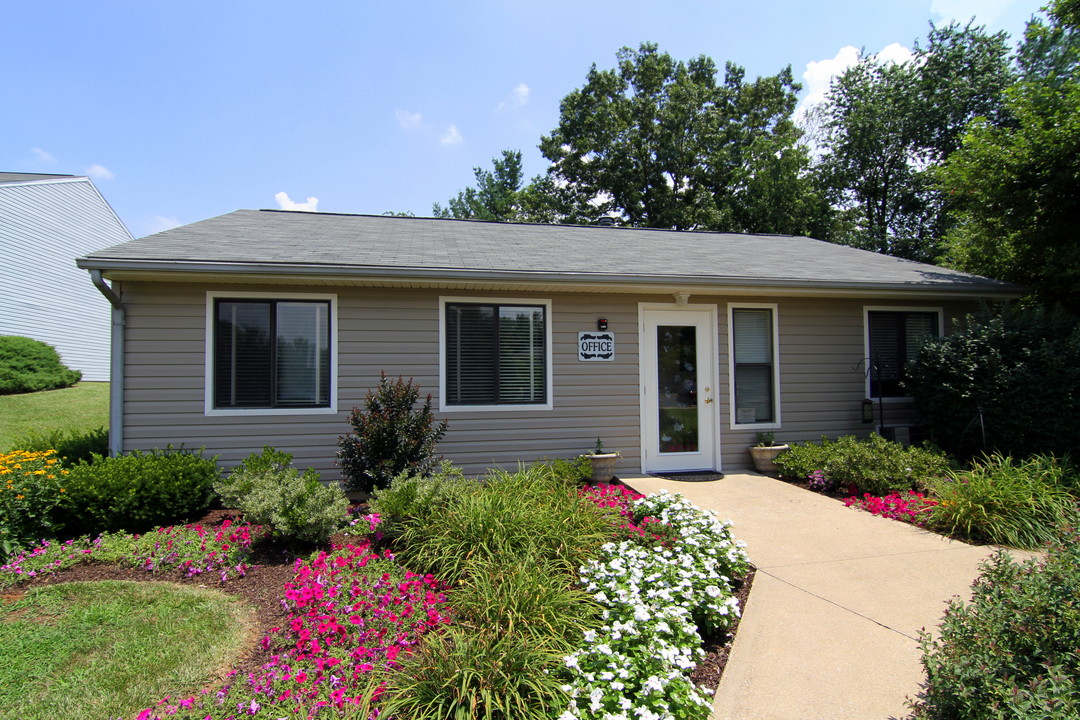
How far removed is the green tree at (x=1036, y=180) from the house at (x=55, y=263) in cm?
2189

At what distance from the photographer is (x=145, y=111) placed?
9.00m

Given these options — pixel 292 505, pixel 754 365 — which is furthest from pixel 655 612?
pixel 754 365

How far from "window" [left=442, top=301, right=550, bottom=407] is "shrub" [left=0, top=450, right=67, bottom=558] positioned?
12.3 feet

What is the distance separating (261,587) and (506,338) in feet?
12.9

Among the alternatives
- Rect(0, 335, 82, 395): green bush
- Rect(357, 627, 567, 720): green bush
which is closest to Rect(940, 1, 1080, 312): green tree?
Rect(357, 627, 567, 720): green bush

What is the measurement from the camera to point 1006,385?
253 inches

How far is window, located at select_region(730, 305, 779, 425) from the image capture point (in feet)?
24.6

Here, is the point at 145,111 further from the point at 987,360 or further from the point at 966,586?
the point at 987,360

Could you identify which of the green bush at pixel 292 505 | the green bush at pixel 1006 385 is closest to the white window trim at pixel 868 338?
the green bush at pixel 1006 385

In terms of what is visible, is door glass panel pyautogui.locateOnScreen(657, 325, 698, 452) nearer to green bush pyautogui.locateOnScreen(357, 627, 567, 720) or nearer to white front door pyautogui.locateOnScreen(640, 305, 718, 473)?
white front door pyautogui.locateOnScreen(640, 305, 718, 473)

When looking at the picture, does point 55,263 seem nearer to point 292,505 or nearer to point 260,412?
point 260,412

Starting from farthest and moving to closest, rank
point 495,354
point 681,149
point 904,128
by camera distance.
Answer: point 681,149 → point 904,128 → point 495,354

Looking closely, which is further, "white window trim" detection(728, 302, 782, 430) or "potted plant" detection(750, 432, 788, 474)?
"white window trim" detection(728, 302, 782, 430)

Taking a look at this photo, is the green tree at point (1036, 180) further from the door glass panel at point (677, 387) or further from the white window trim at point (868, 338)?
the door glass panel at point (677, 387)
